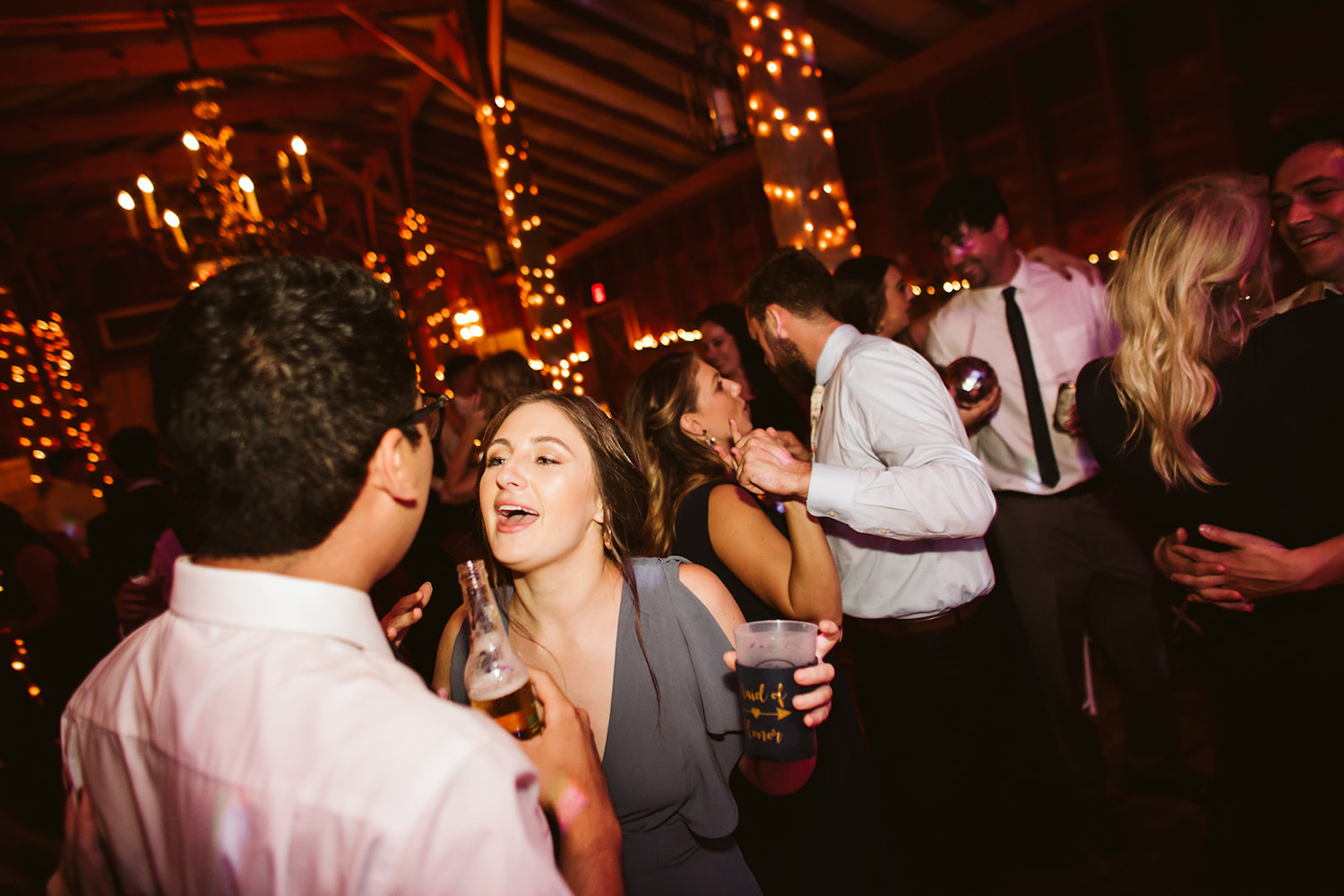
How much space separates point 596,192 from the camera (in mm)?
10820

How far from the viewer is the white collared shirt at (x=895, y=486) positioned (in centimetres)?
175

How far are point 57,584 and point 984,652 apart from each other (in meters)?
4.02

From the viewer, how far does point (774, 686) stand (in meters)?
1.11

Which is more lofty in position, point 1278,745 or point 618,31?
point 618,31

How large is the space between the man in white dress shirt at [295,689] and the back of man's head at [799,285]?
148 cm

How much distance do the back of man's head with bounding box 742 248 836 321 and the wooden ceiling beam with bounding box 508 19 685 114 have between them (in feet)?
19.6

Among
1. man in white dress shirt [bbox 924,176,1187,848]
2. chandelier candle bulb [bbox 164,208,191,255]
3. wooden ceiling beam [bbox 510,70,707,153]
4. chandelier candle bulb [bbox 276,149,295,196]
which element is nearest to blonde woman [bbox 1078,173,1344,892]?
man in white dress shirt [bbox 924,176,1187,848]

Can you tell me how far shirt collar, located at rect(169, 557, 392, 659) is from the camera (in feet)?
2.75

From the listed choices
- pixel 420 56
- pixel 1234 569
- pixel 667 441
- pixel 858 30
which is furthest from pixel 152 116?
pixel 1234 569

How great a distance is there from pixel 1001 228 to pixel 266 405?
113 inches

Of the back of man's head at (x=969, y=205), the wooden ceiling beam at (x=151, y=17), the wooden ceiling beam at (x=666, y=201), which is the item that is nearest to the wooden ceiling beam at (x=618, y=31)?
the wooden ceiling beam at (x=666, y=201)

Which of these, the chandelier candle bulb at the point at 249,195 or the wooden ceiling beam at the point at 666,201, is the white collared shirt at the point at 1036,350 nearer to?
the chandelier candle bulb at the point at 249,195

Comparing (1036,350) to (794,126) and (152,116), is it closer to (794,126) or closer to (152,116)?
(794,126)

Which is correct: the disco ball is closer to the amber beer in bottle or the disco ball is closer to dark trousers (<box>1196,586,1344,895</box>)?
dark trousers (<box>1196,586,1344,895</box>)
